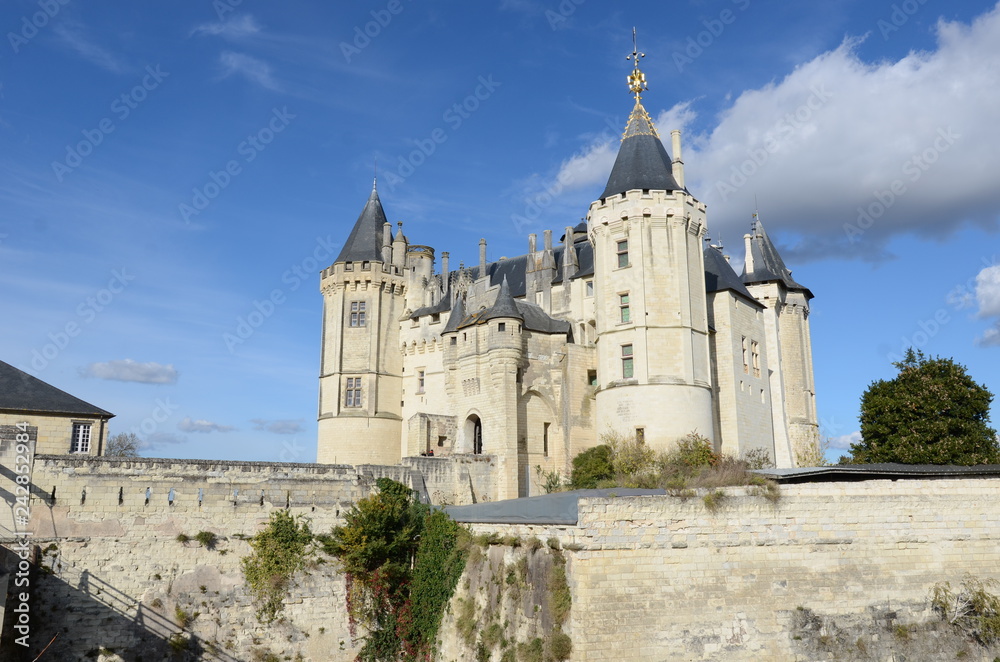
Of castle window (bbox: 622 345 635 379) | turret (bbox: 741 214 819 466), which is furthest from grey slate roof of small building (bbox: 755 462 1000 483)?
turret (bbox: 741 214 819 466)

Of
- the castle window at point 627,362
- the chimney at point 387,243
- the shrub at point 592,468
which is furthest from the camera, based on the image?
the chimney at point 387,243

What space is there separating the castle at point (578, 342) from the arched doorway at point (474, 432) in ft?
0.23

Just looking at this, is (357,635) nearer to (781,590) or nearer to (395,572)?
(395,572)

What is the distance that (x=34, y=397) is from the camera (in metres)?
22.6

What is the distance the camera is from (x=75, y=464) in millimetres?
18906

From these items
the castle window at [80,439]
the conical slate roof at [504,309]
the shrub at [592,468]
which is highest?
the conical slate roof at [504,309]

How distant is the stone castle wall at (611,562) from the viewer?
53.7 feet

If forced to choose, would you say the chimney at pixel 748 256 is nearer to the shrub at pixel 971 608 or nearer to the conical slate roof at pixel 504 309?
the conical slate roof at pixel 504 309

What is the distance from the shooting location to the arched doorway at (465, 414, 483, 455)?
107 feet

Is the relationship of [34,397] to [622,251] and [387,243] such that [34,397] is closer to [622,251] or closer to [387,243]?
[387,243]

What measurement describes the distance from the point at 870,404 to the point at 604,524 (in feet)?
51.5

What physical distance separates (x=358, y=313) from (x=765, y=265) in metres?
20.1

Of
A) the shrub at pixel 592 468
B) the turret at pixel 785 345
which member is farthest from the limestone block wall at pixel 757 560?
the turret at pixel 785 345

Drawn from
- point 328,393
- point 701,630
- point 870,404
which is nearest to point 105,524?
point 701,630
